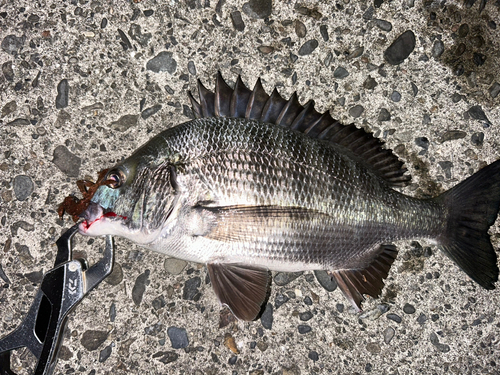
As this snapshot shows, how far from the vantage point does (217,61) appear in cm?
236

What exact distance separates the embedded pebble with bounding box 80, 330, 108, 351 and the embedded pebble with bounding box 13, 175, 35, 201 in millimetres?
883

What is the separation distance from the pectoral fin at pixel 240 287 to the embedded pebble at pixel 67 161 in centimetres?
102

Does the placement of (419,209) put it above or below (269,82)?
below

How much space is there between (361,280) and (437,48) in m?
1.50

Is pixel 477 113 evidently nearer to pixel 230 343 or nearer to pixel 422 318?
pixel 422 318

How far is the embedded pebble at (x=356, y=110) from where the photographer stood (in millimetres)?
2373

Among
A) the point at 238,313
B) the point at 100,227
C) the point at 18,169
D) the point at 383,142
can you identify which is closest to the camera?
the point at 100,227

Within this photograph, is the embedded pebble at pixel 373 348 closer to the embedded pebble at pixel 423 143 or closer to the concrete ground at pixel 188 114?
the concrete ground at pixel 188 114

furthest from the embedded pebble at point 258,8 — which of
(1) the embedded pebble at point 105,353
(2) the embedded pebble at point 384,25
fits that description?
(1) the embedded pebble at point 105,353

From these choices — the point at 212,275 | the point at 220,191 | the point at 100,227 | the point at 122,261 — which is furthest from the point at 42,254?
the point at 220,191

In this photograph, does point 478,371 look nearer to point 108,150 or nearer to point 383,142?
point 383,142

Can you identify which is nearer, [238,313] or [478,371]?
[238,313]

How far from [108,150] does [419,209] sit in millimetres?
1798

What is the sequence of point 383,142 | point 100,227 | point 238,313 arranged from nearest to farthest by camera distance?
point 100,227, point 238,313, point 383,142
